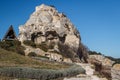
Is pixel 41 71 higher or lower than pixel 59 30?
lower

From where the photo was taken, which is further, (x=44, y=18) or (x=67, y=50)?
(x=44, y=18)

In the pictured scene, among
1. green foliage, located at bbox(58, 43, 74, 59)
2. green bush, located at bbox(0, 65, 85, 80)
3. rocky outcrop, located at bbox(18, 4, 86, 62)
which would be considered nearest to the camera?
green bush, located at bbox(0, 65, 85, 80)

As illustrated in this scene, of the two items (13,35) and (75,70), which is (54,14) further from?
(75,70)

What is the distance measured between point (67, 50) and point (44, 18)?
12988 mm

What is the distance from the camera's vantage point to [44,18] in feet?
275

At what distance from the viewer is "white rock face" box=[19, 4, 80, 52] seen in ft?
261

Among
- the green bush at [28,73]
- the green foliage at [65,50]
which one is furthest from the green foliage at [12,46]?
the green bush at [28,73]

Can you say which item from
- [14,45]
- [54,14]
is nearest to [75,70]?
[14,45]

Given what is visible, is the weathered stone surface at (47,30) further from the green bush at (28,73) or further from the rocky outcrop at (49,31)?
the green bush at (28,73)

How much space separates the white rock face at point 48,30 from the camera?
7969 cm

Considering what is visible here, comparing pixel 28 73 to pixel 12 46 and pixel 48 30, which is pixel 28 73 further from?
pixel 48 30

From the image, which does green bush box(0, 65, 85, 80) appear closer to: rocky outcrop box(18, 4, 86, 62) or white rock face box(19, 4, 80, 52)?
rocky outcrop box(18, 4, 86, 62)

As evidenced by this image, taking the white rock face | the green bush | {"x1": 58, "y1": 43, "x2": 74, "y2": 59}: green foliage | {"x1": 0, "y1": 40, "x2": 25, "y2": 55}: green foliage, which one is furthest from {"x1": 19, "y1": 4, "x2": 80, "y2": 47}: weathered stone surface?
the green bush

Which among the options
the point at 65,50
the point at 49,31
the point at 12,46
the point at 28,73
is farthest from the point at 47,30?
the point at 28,73
